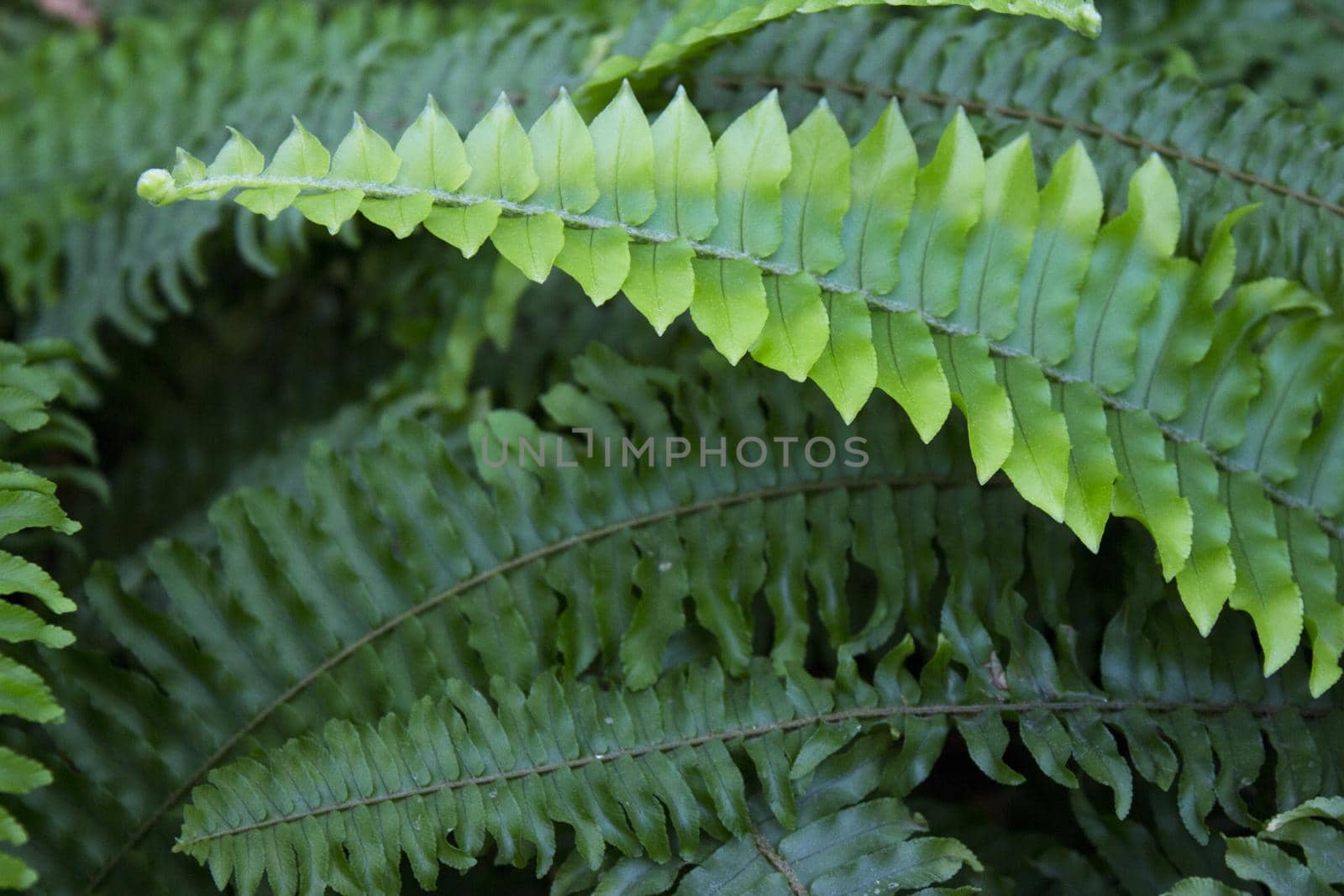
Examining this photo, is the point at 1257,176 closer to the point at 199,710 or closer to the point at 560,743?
the point at 560,743

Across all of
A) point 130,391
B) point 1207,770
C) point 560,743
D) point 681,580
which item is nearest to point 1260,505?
point 1207,770

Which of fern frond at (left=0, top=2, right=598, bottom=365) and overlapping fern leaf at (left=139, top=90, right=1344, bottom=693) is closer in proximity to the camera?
overlapping fern leaf at (left=139, top=90, right=1344, bottom=693)

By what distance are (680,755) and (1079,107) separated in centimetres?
88

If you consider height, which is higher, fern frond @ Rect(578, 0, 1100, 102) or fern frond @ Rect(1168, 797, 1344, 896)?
fern frond @ Rect(578, 0, 1100, 102)

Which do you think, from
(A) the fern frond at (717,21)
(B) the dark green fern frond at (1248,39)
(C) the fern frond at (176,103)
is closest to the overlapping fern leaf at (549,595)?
(A) the fern frond at (717,21)

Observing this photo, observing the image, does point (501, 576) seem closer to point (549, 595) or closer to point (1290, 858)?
point (549, 595)

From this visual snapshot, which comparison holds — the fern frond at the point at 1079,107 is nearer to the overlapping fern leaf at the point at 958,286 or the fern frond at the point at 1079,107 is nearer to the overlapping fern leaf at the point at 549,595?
the overlapping fern leaf at the point at 958,286

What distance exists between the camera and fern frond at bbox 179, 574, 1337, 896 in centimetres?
95

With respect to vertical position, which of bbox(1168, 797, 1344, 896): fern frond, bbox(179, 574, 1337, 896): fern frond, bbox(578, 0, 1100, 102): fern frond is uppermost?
bbox(578, 0, 1100, 102): fern frond

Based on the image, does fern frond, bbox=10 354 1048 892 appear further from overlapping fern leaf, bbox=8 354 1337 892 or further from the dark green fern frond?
the dark green fern frond

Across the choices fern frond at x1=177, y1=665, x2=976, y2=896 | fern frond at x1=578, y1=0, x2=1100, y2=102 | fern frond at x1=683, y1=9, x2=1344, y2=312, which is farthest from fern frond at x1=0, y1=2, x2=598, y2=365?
fern frond at x1=177, y1=665, x2=976, y2=896

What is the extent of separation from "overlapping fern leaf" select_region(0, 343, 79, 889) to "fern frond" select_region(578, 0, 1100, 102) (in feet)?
2.21

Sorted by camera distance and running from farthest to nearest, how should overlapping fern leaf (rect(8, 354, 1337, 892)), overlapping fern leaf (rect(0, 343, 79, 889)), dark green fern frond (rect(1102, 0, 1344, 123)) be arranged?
dark green fern frond (rect(1102, 0, 1344, 123)), overlapping fern leaf (rect(8, 354, 1337, 892)), overlapping fern leaf (rect(0, 343, 79, 889))

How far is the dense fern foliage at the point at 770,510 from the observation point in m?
0.93
